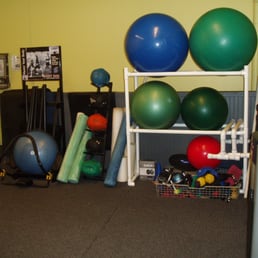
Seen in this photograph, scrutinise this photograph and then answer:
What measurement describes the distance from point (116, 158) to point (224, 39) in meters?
1.53

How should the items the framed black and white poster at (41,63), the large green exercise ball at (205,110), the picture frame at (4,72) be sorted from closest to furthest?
the large green exercise ball at (205,110) < the framed black and white poster at (41,63) < the picture frame at (4,72)

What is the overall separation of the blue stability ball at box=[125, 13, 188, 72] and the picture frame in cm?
212

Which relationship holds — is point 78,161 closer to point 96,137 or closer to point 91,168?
point 91,168

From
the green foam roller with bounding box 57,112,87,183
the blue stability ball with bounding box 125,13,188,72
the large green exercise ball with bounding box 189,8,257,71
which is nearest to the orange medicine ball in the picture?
the green foam roller with bounding box 57,112,87,183

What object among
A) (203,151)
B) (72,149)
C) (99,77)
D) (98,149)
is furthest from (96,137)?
(203,151)

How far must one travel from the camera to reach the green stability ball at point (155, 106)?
2.96 m

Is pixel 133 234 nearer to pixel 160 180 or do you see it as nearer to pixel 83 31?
pixel 160 180

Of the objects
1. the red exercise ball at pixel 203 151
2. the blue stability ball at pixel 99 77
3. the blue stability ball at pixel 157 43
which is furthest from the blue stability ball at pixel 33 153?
the red exercise ball at pixel 203 151

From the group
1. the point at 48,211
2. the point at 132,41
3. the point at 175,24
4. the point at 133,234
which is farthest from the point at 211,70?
the point at 48,211

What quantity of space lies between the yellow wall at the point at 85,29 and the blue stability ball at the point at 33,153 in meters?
1.02

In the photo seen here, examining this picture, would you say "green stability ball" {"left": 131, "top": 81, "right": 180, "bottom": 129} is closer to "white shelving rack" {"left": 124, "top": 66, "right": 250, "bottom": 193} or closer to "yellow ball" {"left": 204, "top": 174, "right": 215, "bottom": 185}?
"white shelving rack" {"left": 124, "top": 66, "right": 250, "bottom": 193}

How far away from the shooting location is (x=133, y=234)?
2.32 meters

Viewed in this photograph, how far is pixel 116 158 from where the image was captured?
341 centimetres

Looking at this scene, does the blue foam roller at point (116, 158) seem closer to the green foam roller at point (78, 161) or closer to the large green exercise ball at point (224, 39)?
the green foam roller at point (78, 161)
